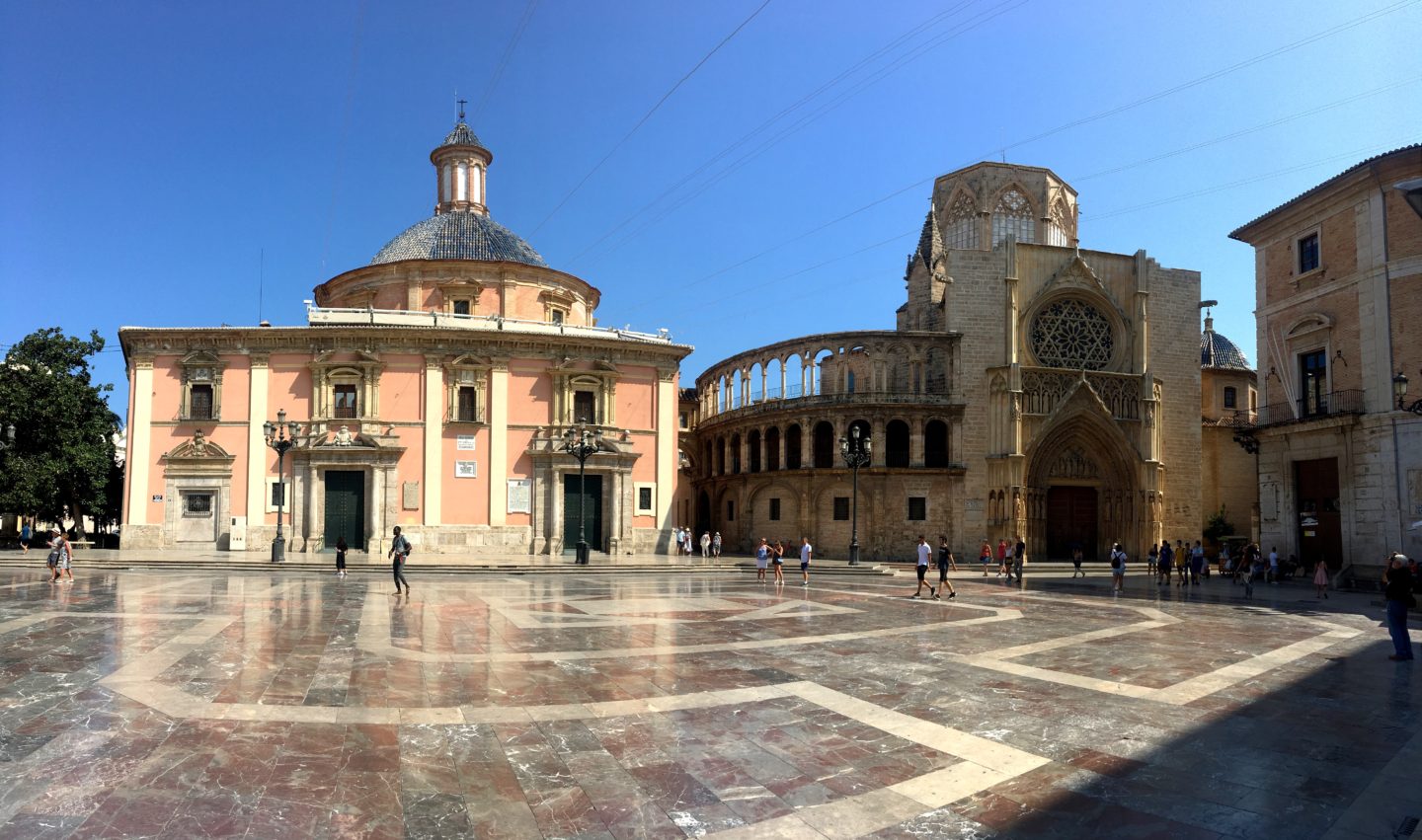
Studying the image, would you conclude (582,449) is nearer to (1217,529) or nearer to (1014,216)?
(1014,216)

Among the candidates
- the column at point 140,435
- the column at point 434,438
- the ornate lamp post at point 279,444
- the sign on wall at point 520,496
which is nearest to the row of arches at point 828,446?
the sign on wall at point 520,496

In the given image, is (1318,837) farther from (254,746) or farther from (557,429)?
(557,429)

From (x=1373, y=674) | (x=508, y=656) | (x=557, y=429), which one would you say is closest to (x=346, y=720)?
(x=508, y=656)

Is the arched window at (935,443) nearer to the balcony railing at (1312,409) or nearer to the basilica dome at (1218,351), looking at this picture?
the balcony railing at (1312,409)

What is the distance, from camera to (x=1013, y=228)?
4194 centimetres

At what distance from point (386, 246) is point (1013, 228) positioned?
2972 centimetres

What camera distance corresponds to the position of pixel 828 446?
36.9 m

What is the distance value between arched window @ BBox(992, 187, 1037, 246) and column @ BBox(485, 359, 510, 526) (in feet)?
83.6

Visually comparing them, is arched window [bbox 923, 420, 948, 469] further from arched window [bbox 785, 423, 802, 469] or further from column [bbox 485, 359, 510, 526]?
column [bbox 485, 359, 510, 526]

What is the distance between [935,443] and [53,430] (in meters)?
34.7

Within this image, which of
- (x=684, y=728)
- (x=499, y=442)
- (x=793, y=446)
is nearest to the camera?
(x=684, y=728)

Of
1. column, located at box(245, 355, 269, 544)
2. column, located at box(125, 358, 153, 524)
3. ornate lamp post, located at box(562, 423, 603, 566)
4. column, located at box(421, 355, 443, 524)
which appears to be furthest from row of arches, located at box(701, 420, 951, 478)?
column, located at box(125, 358, 153, 524)

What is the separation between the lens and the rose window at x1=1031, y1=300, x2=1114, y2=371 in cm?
3688

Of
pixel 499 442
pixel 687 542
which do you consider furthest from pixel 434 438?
pixel 687 542
